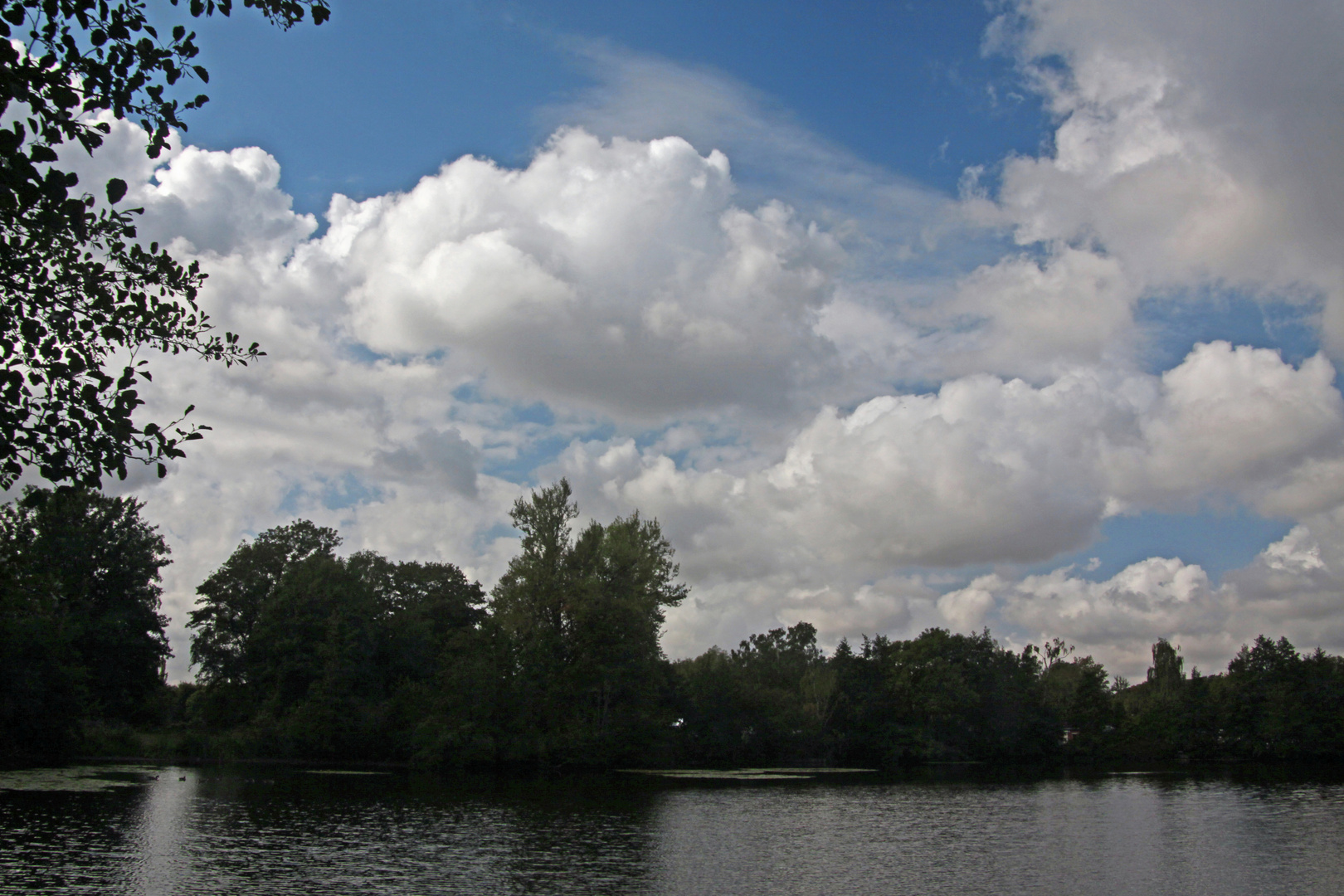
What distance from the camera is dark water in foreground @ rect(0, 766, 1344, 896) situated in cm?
2333

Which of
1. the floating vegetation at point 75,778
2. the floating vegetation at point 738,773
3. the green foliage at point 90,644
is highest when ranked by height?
the green foliage at point 90,644

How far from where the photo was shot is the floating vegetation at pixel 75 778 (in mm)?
41969

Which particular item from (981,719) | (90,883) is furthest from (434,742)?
(981,719)

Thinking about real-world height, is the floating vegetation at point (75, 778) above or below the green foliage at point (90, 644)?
below

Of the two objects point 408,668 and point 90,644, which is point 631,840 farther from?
Result: point 90,644

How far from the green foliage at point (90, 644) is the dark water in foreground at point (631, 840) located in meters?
9.22

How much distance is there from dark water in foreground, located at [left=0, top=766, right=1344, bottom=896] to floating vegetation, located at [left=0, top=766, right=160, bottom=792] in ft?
1.41

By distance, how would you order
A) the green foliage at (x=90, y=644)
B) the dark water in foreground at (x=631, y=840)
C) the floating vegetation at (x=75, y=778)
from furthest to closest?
the green foliage at (x=90, y=644), the floating vegetation at (x=75, y=778), the dark water in foreground at (x=631, y=840)

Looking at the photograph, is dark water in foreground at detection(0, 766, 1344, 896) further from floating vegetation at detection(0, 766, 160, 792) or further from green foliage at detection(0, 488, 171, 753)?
green foliage at detection(0, 488, 171, 753)

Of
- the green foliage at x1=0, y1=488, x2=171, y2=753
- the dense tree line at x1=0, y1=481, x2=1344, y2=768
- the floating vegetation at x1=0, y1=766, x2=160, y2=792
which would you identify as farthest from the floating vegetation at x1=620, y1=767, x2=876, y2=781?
the green foliage at x1=0, y1=488, x2=171, y2=753

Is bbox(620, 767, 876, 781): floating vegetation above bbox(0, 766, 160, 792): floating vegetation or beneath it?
beneath

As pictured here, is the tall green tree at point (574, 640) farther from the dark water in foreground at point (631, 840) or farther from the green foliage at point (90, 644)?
the green foliage at point (90, 644)

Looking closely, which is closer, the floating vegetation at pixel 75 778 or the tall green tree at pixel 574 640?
the floating vegetation at pixel 75 778

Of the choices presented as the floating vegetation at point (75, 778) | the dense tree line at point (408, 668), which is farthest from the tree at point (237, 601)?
→ the floating vegetation at point (75, 778)
